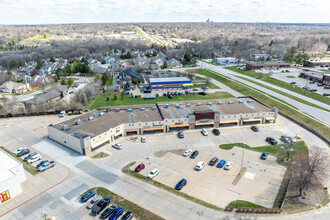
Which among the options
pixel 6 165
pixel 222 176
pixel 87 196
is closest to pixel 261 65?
pixel 222 176

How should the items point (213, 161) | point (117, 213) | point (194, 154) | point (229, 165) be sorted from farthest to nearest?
point (194, 154)
point (213, 161)
point (229, 165)
point (117, 213)

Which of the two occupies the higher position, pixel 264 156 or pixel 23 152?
pixel 23 152

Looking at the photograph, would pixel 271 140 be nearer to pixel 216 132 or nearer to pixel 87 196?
pixel 216 132

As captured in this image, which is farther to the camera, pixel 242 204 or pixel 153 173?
pixel 153 173

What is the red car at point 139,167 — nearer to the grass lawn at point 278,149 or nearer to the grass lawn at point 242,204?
the grass lawn at point 242,204

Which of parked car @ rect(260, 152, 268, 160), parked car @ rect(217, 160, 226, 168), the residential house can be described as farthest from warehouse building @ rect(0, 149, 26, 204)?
the residential house

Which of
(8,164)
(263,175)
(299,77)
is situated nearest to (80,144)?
(8,164)

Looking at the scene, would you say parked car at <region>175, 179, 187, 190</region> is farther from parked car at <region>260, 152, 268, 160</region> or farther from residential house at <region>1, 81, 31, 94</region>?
residential house at <region>1, 81, 31, 94</region>

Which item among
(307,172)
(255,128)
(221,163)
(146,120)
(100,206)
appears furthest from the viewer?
(146,120)
